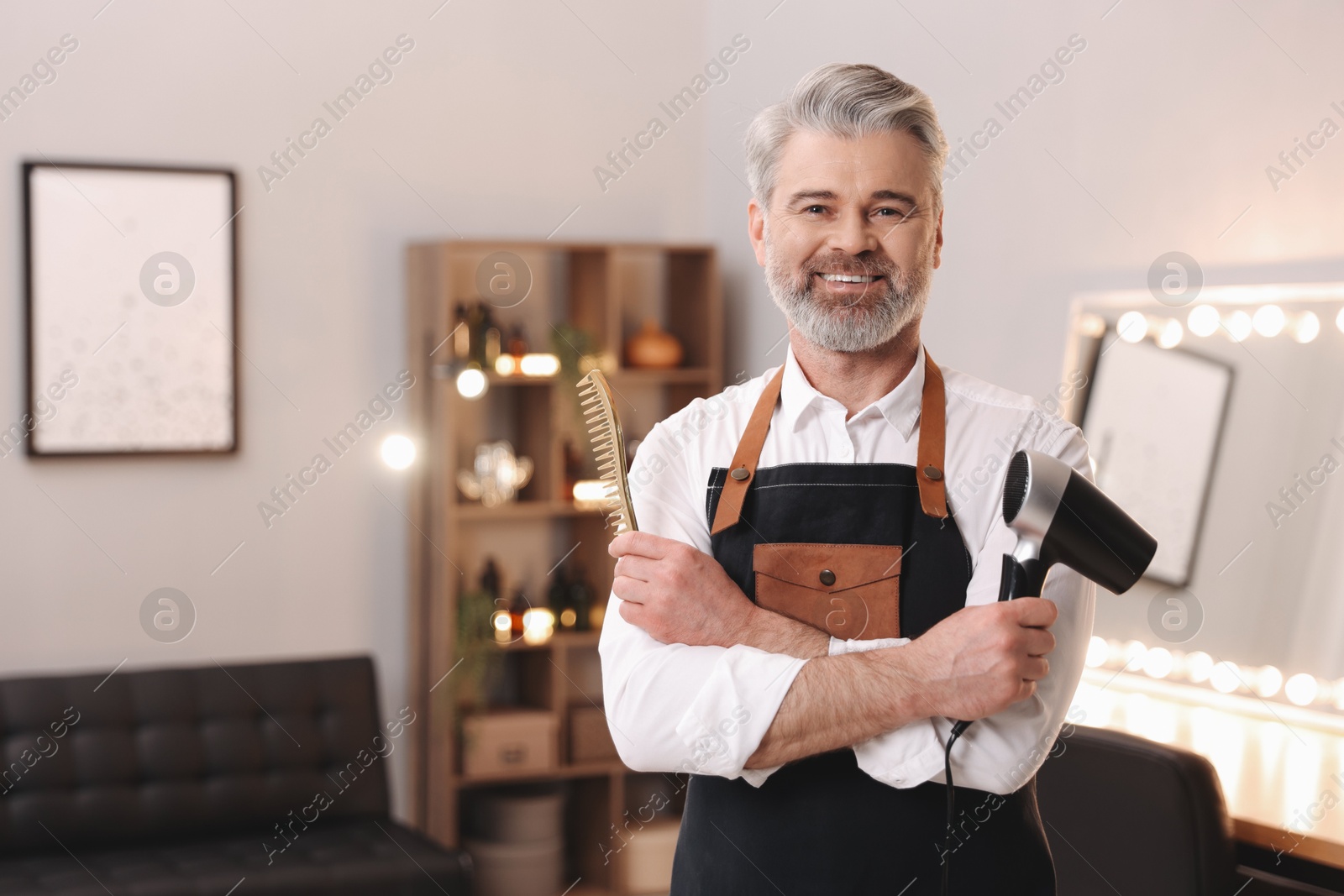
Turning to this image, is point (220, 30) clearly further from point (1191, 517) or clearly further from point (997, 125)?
point (1191, 517)

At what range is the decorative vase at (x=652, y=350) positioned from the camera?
439 centimetres

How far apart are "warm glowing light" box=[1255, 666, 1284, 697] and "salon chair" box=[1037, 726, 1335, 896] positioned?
2.69ft

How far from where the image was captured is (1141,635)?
2.99 m

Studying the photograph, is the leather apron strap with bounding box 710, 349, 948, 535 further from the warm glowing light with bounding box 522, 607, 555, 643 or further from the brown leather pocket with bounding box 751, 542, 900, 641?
the warm glowing light with bounding box 522, 607, 555, 643

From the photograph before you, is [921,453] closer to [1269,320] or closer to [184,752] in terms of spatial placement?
[1269,320]

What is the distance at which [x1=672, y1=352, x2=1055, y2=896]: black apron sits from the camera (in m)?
1.48

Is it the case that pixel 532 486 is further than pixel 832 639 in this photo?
Yes

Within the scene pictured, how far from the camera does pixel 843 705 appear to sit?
1.41 meters

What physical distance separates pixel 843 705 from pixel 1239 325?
1869 millimetres

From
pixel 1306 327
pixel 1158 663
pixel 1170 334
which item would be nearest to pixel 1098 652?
pixel 1158 663

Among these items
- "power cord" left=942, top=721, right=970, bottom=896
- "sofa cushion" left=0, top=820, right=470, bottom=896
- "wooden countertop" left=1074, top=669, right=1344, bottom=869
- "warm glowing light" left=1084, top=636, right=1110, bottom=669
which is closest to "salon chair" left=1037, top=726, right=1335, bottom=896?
"wooden countertop" left=1074, top=669, right=1344, bottom=869

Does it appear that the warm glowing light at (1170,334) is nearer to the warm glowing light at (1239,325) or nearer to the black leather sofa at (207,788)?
the warm glowing light at (1239,325)

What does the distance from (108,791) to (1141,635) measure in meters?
2.81

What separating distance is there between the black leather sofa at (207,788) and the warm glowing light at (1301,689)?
2.17 metres
